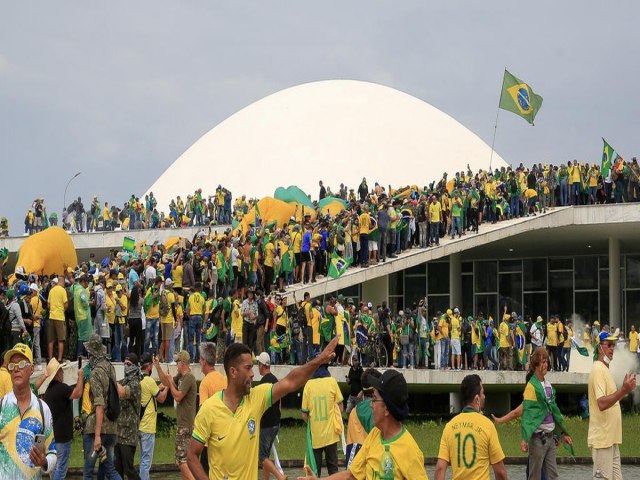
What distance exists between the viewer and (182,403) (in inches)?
493

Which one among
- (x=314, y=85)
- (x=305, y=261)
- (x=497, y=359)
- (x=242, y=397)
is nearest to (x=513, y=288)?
(x=497, y=359)

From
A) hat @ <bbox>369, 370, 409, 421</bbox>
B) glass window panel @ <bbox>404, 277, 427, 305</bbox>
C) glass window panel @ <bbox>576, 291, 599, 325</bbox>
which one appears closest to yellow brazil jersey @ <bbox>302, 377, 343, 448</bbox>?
hat @ <bbox>369, 370, 409, 421</bbox>

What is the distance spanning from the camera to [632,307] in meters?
36.6

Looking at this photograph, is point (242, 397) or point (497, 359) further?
point (497, 359)

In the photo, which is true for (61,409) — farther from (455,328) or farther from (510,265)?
(510,265)

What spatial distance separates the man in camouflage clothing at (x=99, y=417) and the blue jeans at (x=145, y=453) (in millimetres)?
745

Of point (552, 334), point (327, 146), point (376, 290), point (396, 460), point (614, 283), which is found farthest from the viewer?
point (327, 146)

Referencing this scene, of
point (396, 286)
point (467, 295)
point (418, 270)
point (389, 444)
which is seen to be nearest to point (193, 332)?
point (389, 444)

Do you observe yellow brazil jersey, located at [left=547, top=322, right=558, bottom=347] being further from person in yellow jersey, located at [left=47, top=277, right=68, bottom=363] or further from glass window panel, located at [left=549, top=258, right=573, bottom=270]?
person in yellow jersey, located at [left=47, top=277, right=68, bottom=363]

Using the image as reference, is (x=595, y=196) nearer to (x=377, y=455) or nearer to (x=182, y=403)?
(x=182, y=403)

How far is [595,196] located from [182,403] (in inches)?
854

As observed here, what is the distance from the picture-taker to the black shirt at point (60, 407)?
12.1 meters

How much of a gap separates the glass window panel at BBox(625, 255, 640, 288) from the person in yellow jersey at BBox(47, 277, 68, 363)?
2204cm

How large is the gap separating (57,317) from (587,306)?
22.2m
